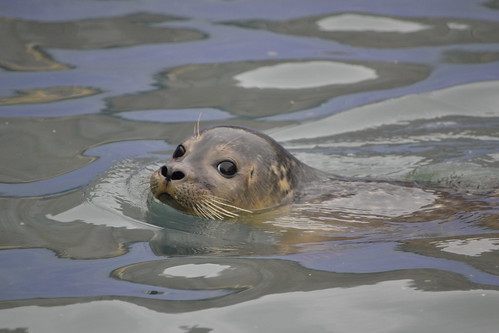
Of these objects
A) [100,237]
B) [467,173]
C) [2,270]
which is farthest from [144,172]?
[467,173]

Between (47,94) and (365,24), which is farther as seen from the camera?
(365,24)

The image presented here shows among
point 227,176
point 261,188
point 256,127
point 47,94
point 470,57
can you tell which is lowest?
point 261,188

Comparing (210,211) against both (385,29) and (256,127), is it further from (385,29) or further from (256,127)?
(385,29)

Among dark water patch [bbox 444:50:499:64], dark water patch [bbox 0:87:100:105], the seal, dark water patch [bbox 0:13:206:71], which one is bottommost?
the seal

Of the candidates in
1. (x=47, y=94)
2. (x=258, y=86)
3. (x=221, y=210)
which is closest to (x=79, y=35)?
(x=47, y=94)

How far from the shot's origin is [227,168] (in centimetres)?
644

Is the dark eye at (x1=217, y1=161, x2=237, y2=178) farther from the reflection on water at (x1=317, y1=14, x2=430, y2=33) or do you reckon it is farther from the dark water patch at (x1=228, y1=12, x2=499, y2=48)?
the reflection on water at (x1=317, y1=14, x2=430, y2=33)

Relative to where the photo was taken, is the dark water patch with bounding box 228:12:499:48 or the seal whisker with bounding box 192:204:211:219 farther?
the dark water patch with bounding box 228:12:499:48

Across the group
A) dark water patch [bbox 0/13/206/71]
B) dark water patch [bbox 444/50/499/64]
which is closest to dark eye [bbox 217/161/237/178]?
dark water patch [bbox 0/13/206/71]

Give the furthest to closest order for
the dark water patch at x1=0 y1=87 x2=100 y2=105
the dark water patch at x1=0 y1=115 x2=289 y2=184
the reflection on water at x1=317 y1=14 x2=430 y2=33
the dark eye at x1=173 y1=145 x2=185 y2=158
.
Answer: the reflection on water at x1=317 y1=14 x2=430 y2=33 → the dark water patch at x1=0 y1=87 x2=100 y2=105 → the dark water patch at x1=0 y1=115 x2=289 y2=184 → the dark eye at x1=173 y1=145 x2=185 y2=158

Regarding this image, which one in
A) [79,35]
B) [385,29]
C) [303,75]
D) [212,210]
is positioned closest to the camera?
[212,210]

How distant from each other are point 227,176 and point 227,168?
6 cm

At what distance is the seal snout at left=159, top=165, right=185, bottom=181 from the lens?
20.3ft

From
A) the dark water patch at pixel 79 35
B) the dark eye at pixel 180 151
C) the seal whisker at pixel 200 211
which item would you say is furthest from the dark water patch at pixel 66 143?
the dark water patch at pixel 79 35
